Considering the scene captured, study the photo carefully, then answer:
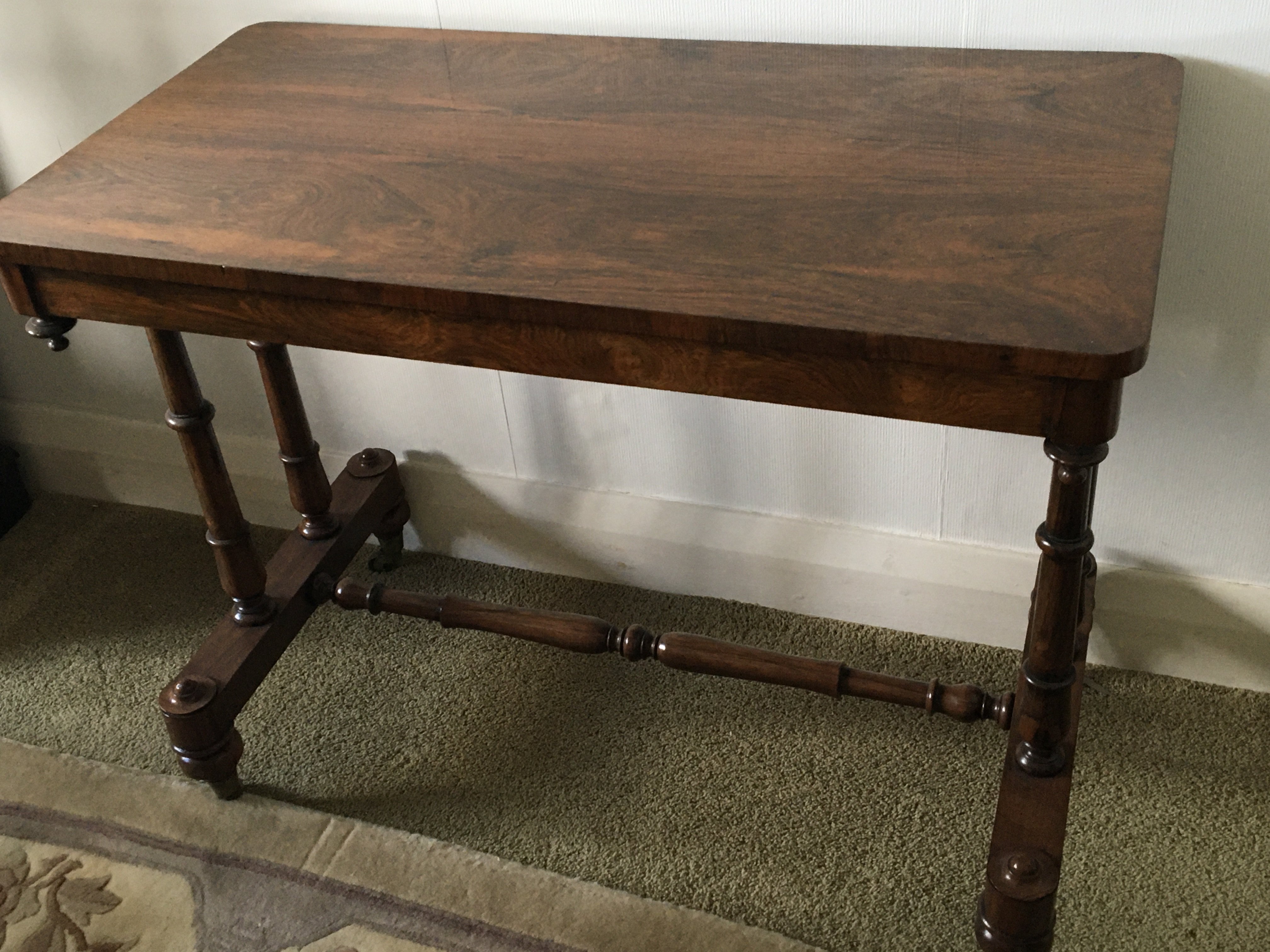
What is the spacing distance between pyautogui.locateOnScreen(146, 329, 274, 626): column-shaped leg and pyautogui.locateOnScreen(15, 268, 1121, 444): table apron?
0.30 ft

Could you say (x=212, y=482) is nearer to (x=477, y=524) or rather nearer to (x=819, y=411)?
(x=477, y=524)

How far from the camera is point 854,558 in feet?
5.03

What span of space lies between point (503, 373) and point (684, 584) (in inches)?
13.8

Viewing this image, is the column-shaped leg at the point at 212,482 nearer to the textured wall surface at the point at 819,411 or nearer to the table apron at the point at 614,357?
the table apron at the point at 614,357

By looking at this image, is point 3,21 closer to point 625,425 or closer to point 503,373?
point 503,373

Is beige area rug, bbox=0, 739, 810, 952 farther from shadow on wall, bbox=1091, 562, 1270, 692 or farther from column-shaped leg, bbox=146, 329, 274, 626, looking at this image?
shadow on wall, bbox=1091, 562, 1270, 692

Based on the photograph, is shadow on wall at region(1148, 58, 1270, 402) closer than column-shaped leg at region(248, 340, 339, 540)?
Yes

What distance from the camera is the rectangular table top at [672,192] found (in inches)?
34.2

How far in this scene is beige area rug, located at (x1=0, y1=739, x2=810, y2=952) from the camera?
126cm

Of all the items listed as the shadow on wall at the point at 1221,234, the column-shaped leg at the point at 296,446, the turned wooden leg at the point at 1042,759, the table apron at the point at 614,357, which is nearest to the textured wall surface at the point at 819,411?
the shadow on wall at the point at 1221,234

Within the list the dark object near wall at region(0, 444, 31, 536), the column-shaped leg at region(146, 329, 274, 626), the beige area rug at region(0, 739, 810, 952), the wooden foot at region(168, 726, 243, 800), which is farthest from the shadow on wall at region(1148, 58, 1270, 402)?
the dark object near wall at region(0, 444, 31, 536)

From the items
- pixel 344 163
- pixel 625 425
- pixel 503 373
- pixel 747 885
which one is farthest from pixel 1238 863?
pixel 344 163

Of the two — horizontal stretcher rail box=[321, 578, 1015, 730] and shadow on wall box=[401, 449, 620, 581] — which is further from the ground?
horizontal stretcher rail box=[321, 578, 1015, 730]

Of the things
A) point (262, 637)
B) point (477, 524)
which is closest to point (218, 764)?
point (262, 637)
